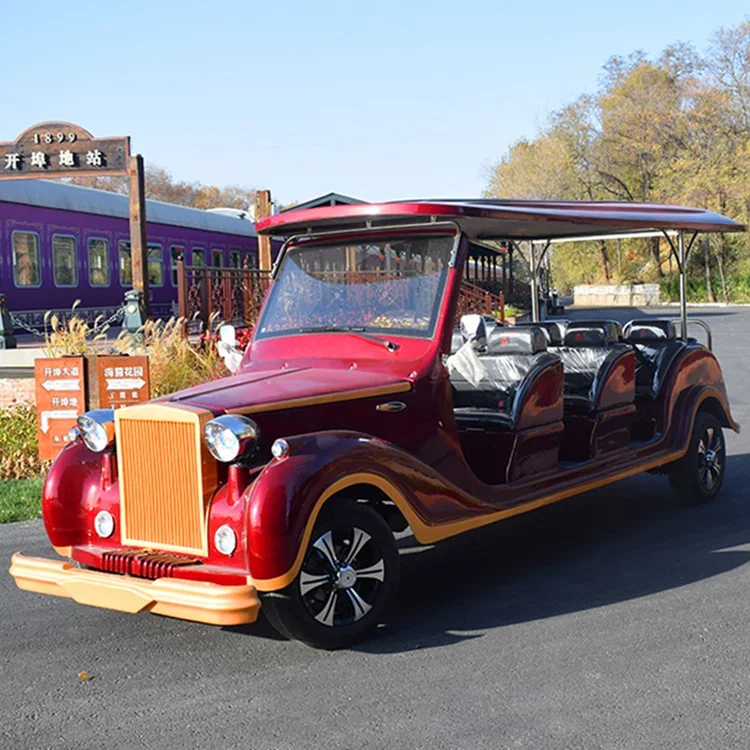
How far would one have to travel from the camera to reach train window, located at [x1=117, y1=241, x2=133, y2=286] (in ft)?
69.4

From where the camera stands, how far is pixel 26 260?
1788cm

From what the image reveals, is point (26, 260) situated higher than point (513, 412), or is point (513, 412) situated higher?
point (26, 260)

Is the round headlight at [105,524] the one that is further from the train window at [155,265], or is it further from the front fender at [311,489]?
the train window at [155,265]

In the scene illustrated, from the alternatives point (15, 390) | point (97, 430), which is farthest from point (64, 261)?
point (97, 430)

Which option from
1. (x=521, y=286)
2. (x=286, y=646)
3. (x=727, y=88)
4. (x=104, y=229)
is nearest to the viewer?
(x=286, y=646)

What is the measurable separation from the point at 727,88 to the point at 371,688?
4953 cm

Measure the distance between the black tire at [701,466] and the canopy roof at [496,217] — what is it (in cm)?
158

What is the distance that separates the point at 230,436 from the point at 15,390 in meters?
7.73

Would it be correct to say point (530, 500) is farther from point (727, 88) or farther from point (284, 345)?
point (727, 88)

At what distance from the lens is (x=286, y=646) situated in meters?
4.73

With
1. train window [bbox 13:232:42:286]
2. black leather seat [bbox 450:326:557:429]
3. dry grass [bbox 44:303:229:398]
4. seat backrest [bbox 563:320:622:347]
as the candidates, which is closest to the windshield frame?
black leather seat [bbox 450:326:557:429]

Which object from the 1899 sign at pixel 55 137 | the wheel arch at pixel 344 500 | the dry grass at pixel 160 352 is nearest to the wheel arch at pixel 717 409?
the wheel arch at pixel 344 500

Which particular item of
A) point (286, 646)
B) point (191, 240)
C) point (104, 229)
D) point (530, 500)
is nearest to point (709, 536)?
point (530, 500)

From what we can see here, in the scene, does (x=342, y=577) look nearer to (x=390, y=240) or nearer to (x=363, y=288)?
(x=363, y=288)
